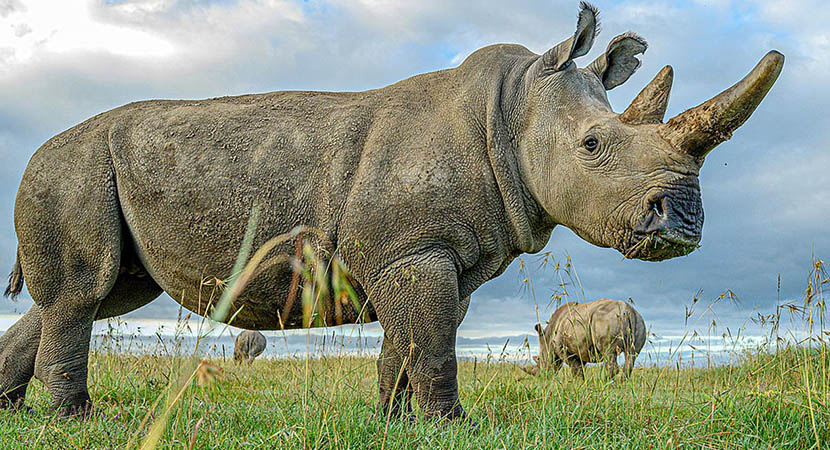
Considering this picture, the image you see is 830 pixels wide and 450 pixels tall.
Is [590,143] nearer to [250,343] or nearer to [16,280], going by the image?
[16,280]

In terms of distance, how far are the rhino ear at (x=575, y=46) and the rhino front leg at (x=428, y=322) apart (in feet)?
4.03

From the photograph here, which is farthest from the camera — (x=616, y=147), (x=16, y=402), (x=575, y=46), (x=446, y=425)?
(x=16, y=402)

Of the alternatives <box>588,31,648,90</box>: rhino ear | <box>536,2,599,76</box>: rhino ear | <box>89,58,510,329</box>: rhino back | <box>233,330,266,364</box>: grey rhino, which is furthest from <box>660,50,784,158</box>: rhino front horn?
<box>233,330,266,364</box>: grey rhino

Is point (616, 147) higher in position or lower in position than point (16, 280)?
higher

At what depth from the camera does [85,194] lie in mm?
4520

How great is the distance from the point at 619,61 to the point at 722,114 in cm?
112

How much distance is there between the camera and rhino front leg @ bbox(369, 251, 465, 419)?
3641mm

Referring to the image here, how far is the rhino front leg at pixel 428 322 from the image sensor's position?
3.64 meters

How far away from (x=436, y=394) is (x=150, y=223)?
204 centimetres

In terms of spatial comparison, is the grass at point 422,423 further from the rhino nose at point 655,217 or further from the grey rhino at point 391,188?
the rhino nose at point 655,217

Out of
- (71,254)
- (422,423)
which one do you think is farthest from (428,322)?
(71,254)

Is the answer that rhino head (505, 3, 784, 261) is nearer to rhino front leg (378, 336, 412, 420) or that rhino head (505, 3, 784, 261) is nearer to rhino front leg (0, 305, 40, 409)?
rhino front leg (378, 336, 412, 420)

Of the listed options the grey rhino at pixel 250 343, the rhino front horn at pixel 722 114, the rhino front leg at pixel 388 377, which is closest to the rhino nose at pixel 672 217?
the rhino front horn at pixel 722 114

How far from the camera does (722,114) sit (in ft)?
11.3
